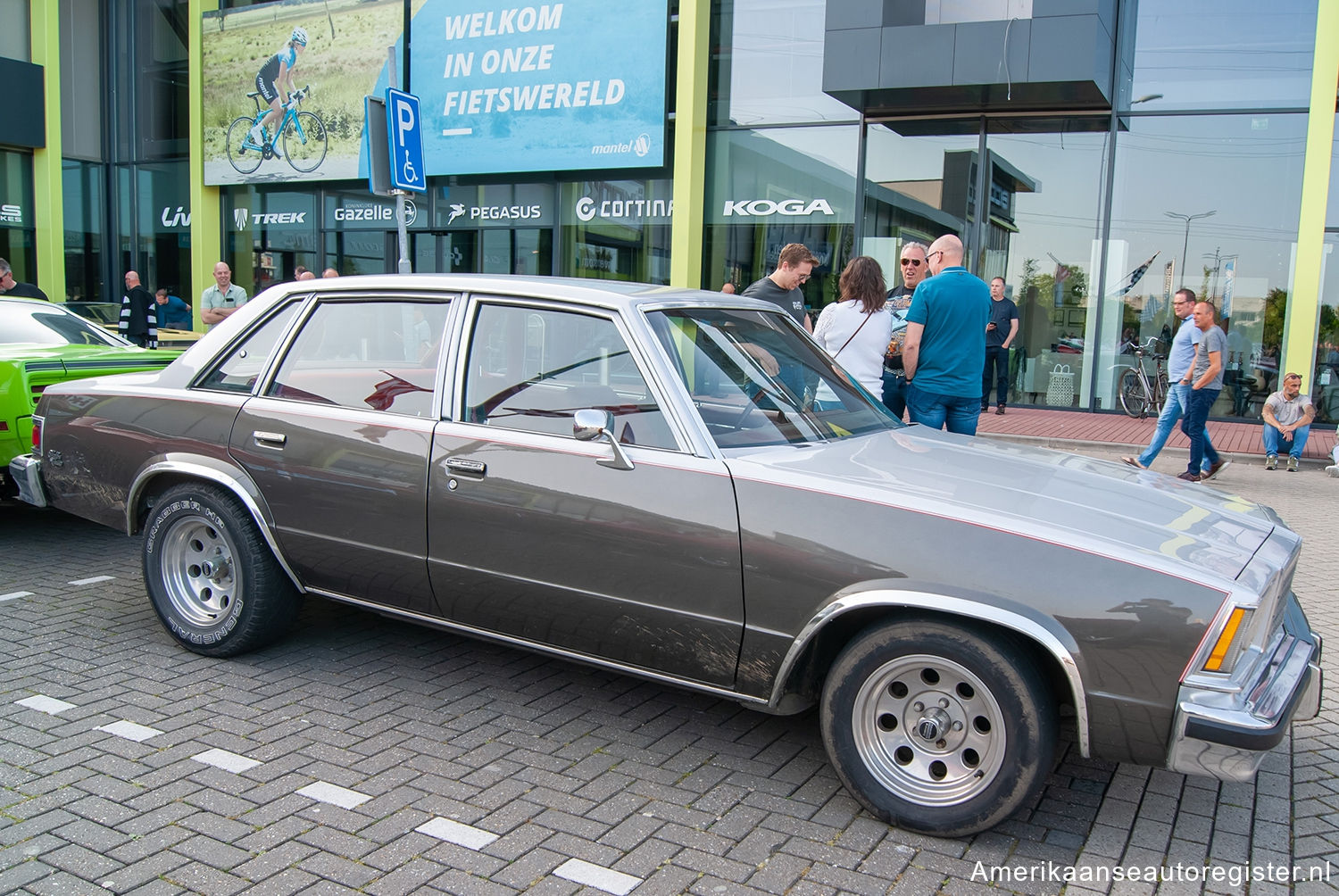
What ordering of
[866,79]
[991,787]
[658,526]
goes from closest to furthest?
[991,787], [658,526], [866,79]

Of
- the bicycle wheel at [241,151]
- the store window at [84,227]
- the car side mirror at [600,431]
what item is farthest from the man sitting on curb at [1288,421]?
the store window at [84,227]

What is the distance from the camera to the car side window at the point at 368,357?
3977mm

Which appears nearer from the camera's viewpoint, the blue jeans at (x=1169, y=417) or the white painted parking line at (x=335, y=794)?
the white painted parking line at (x=335, y=794)

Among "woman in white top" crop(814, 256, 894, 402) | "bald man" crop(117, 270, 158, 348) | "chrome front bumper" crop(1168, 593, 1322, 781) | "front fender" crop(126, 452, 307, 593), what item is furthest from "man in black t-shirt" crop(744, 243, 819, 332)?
"bald man" crop(117, 270, 158, 348)

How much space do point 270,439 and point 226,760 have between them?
130 centimetres

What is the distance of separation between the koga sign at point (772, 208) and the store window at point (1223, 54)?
4.80 meters

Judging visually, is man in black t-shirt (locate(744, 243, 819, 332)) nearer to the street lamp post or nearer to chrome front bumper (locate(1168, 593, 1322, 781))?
chrome front bumper (locate(1168, 593, 1322, 781))

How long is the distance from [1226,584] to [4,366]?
6361mm

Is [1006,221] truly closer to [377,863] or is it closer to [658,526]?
[658,526]

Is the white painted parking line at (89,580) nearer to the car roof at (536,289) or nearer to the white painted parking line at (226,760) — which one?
the car roof at (536,289)

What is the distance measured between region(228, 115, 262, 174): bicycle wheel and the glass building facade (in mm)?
1968

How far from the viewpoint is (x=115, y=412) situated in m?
4.62

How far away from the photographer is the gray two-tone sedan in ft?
9.27

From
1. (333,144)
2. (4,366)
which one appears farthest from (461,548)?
(333,144)
